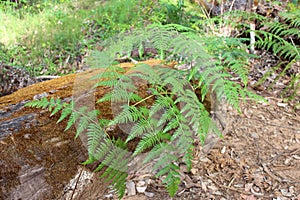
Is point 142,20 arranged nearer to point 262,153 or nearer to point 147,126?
point 262,153

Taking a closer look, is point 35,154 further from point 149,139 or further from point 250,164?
point 250,164

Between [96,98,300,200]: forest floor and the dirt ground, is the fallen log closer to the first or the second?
the dirt ground

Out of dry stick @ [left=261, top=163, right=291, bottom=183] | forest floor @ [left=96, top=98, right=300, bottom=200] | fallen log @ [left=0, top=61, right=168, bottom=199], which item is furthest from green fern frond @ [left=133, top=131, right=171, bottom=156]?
dry stick @ [left=261, top=163, right=291, bottom=183]

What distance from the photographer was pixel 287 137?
7.69ft

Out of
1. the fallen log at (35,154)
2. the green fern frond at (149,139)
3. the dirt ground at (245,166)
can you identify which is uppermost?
the green fern frond at (149,139)

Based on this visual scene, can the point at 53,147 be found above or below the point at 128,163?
above

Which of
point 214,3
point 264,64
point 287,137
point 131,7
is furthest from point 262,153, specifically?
point 131,7

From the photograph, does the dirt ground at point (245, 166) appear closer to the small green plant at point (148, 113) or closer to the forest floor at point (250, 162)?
the forest floor at point (250, 162)

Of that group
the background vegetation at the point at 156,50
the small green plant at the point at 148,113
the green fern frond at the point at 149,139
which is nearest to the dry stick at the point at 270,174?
the background vegetation at the point at 156,50

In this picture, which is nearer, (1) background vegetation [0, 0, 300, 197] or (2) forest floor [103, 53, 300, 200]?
(1) background vegetation [0, 0, 300, 197]

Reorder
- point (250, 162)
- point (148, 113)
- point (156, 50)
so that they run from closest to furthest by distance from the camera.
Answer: point (148, 113) < point (250, 162) < point (156, 50)

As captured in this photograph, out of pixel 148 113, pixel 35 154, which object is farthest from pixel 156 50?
pixel 35 154

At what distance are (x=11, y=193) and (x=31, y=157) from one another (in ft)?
0.57

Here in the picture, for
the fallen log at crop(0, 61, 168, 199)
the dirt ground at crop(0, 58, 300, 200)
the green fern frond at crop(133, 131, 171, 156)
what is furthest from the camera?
the dirt ground at crop(0, 58, 300, 200)
